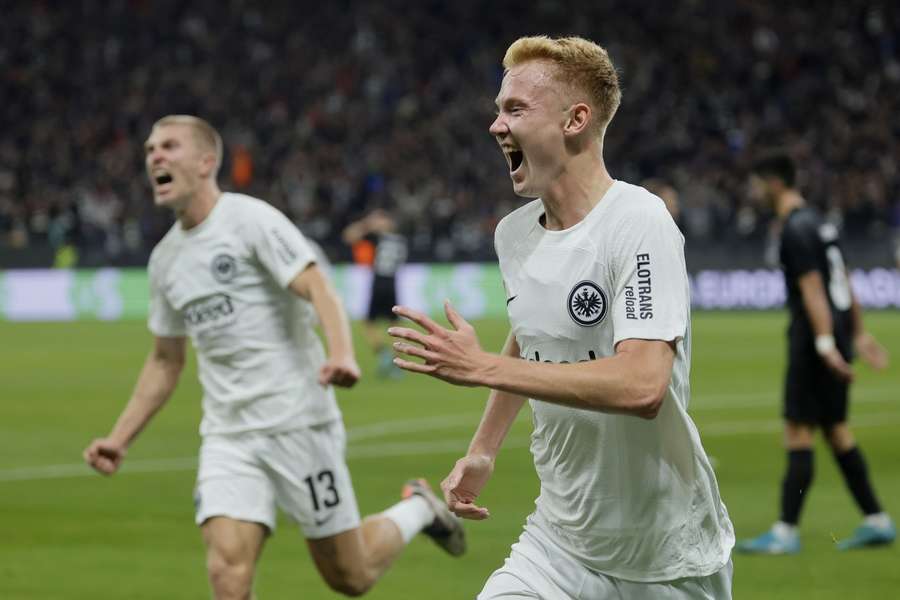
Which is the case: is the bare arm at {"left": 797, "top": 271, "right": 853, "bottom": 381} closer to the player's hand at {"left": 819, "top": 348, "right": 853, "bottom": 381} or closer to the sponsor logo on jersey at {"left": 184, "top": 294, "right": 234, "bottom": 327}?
the player's hand at {"left": 819, "top": 348, "right": 853, "bottom": 381}

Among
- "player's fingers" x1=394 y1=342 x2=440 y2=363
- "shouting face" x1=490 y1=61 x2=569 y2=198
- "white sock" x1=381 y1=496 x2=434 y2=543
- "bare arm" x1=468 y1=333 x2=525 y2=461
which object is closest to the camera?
"player's fingers" x1=394 y1=342 x2=440 y2=363

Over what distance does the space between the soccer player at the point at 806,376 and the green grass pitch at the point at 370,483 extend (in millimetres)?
239

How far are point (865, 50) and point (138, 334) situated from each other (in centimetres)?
2147

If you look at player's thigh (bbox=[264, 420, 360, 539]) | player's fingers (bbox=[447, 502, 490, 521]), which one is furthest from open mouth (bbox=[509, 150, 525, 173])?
player's thigh (bbox=[264, 420, 360, 539])

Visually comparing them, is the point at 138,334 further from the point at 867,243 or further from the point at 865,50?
the point at 865,50

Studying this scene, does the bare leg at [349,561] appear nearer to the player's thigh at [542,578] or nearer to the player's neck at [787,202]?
the player's thigh at [542,578]

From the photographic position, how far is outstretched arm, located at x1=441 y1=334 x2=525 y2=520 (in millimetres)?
4645

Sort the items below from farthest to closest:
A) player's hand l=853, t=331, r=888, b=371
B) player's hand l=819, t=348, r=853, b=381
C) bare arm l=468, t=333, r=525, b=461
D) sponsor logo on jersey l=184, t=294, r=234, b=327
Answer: player's hand l=853, t=331, r=888, b=371, player's hand l=819, t=348, r=853, b=381, sponsor logo on jersey l=184, t=294, r=234, b=327, bare arm l=468, t=333, r=525, b=461

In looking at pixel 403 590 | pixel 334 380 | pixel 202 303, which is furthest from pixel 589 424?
pixel 403 590

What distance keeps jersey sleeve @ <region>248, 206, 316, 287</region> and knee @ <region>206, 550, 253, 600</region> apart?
1.26m

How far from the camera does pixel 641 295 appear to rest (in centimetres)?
406

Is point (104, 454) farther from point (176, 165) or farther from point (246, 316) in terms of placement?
point (176, 165)

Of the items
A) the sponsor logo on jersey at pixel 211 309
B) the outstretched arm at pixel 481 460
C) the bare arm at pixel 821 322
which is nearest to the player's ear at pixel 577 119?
the outstretched arm at pixel 481 460

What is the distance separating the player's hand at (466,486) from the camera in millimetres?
4625
